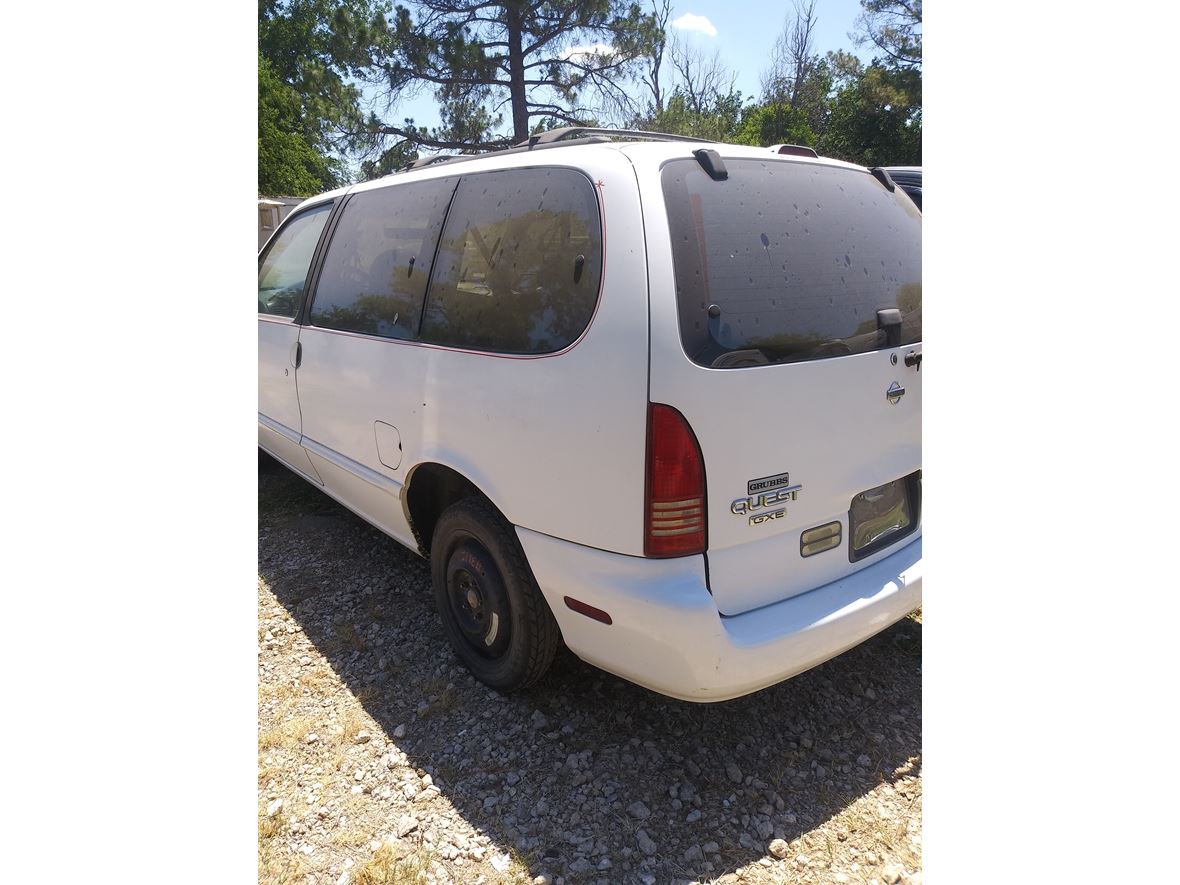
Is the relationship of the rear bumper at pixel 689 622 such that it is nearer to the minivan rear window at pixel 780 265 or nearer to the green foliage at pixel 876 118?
the minivan rear window at pixel 780 265

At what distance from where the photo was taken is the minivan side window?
3.59 meters

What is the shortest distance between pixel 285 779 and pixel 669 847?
1207mm

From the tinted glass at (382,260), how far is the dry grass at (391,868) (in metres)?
1.63

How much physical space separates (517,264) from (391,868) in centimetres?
174

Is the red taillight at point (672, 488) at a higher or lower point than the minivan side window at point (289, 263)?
lower

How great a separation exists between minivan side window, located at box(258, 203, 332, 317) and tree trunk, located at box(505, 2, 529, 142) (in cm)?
1431

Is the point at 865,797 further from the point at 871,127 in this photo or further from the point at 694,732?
the point at 871,127

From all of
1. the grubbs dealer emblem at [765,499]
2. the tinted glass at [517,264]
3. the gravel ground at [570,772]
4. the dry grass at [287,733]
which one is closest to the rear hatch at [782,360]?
the grubbs dealer emblem at [765,499]

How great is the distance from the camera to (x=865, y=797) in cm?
211

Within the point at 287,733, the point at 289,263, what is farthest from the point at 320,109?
the point at 287,733

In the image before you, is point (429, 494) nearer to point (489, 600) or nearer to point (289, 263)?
point (489, 600)

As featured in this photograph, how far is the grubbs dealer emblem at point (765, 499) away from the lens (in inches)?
73.4

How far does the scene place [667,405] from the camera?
177 centimetres

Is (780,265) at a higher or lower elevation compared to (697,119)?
lower
